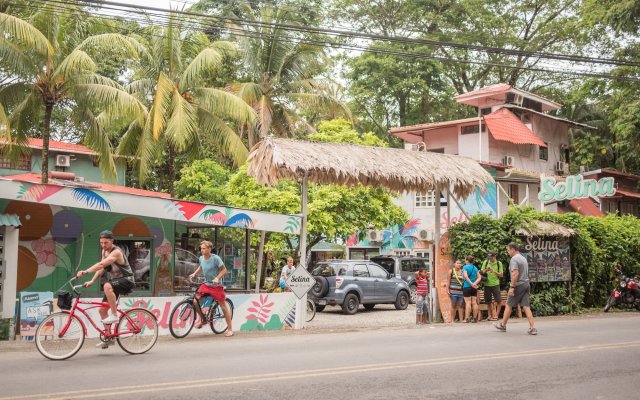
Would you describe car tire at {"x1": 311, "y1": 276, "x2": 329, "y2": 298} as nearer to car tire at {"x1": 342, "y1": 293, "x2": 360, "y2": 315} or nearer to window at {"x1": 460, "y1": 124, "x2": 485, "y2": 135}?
car tire at {"x1": 342, "y1": 293, "x2": 360, "y2": 315}

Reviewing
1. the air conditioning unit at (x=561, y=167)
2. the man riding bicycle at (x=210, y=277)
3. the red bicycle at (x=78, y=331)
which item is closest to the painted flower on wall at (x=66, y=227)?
the man riding bicycle at (x=210, y=277)

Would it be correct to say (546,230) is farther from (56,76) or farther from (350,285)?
(56,76)

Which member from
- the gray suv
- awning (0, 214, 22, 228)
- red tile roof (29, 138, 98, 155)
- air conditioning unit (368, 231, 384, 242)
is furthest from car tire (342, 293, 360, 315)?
air conditioning unit (368, 231, 384, 242)

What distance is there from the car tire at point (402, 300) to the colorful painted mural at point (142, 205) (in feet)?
29.8

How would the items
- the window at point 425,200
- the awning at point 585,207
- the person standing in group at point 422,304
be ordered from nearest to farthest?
the person standing in group at point 422,304
the window at point 425,200
the awning at point 585,207

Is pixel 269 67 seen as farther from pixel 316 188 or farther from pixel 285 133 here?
pixel 316 188

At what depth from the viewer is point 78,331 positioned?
389 inches

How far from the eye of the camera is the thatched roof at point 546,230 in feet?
62.8

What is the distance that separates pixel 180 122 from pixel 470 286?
424 inches

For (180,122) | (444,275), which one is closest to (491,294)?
(444,275)

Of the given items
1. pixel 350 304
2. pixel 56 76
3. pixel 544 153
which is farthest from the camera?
pixel 544 153

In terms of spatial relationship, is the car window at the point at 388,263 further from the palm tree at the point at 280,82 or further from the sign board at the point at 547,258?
the sign board at the point at 547,258

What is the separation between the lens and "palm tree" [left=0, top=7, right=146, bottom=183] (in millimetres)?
17812

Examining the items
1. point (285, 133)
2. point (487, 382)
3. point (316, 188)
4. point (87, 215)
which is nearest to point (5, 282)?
point (87, 215)
